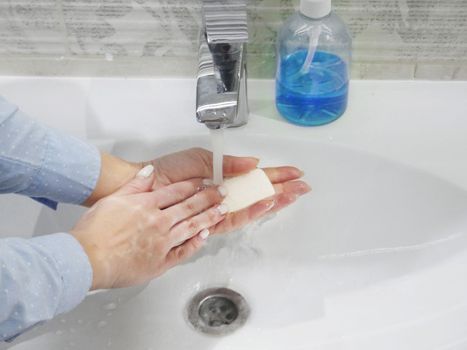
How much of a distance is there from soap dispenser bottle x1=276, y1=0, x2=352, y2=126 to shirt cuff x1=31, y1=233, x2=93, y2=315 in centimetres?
25

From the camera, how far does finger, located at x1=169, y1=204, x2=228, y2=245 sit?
547 mm

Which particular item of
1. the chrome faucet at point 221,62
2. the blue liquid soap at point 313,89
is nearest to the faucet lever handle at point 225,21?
the chrome faucet at point 221,62

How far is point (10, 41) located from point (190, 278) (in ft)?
0.96

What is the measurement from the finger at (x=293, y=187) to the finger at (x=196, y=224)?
0.05 metres

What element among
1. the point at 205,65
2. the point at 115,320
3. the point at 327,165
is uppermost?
the point at 205,65

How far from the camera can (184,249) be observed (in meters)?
0.56

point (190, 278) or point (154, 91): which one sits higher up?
point (154, 91)

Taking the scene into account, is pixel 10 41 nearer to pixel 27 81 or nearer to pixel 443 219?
pixel 27 81

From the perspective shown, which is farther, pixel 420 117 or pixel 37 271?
pixel 420 117

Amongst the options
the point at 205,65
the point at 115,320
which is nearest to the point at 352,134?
the point at 205,65

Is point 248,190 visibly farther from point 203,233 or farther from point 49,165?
point 49,165

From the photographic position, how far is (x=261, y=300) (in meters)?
0.63

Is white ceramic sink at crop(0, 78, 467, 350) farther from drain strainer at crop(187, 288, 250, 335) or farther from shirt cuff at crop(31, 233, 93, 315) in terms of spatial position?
shirt cuff at crop(31, 233, 93, 315)

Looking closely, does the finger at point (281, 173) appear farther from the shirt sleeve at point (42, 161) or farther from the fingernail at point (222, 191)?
the shirt sleeve at point (42, 161)
